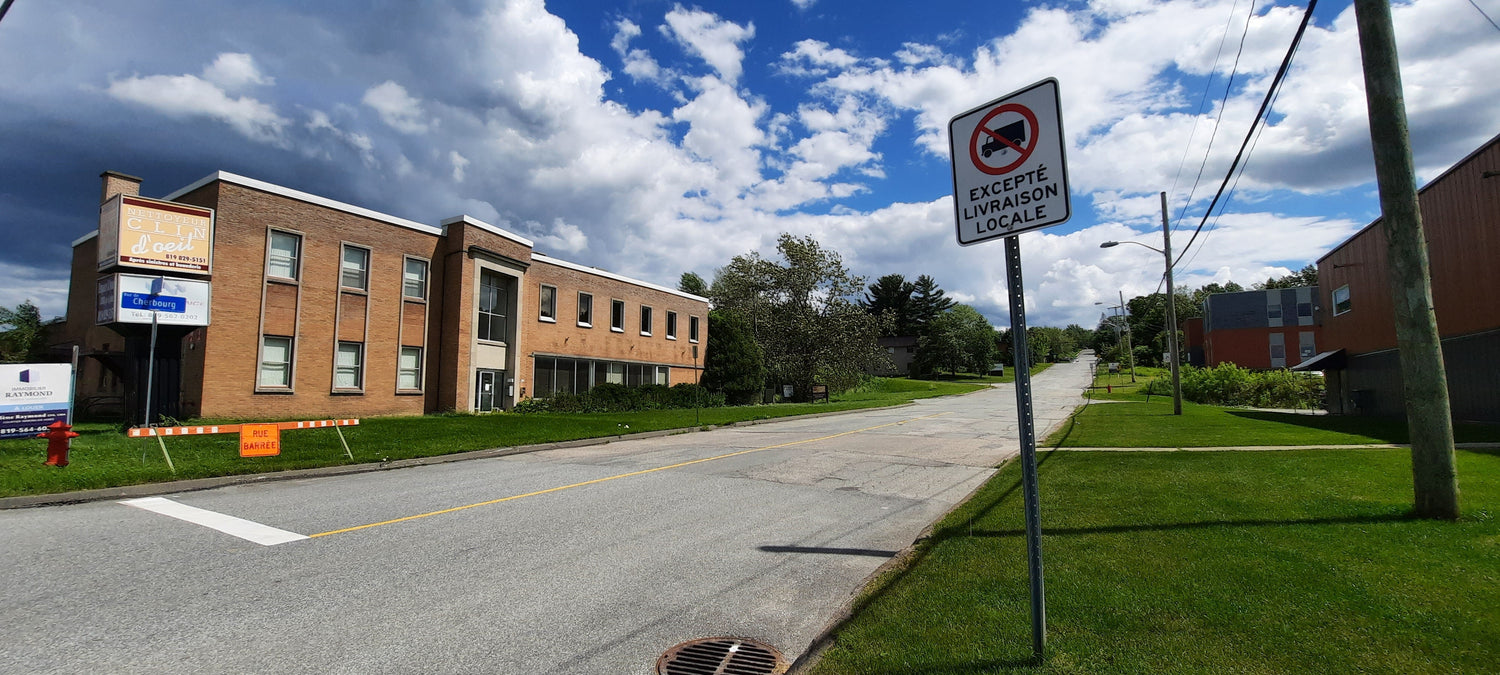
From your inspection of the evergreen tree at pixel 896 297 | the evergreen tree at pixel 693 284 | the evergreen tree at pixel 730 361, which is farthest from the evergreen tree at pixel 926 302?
the evergreen tree at pixel 730 361

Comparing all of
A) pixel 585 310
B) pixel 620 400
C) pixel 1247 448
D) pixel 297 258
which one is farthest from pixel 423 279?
pixel 1247 448

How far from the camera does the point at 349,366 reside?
2217 centimetres

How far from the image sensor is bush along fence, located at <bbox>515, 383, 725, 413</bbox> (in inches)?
1080

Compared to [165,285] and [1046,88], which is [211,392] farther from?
[1046,88]

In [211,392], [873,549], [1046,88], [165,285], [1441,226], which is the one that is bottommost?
[873,549]

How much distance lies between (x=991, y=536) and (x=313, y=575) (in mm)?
5961

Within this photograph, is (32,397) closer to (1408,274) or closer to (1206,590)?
(1206,590)

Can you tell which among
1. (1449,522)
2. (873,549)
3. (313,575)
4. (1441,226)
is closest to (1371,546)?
(1449,522)

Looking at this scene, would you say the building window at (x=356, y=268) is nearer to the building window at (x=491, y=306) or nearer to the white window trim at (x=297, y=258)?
the white window trim at (x=297, y=258)

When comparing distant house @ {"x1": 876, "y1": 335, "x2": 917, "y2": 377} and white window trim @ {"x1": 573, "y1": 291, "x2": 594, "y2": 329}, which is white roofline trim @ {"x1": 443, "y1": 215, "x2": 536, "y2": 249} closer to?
white window trim @ {"x1": 573, "y1": 291, "x2": 594, "y2": 329}

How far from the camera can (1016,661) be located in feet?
11.9

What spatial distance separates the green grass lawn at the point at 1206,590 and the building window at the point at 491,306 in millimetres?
22159

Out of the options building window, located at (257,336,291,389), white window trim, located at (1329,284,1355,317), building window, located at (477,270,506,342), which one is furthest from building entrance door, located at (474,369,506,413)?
white window trim, located at (1329,284,1355,317)

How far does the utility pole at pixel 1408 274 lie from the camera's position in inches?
254
